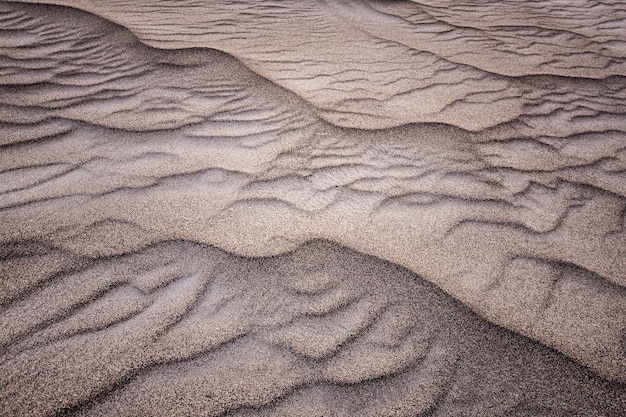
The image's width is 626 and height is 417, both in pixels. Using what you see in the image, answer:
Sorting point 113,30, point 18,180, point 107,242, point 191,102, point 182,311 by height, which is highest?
point 113,30

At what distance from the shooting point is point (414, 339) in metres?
1.16

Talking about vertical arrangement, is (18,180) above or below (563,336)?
above

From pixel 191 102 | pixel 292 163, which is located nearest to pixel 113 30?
pixel 191 102

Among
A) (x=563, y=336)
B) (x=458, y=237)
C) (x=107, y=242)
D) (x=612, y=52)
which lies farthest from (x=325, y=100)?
(x=612, y=52)

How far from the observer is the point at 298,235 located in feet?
4.75

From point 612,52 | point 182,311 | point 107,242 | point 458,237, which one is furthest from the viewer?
point 612,52

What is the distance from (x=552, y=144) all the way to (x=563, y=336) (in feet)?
4.67

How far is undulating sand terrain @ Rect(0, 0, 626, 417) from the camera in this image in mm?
1020

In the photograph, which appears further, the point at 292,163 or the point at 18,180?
the point at 292,163

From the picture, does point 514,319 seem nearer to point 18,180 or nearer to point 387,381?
point 387,381

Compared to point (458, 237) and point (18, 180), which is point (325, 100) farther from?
point (18, 180)

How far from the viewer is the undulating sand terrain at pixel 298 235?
1.02m

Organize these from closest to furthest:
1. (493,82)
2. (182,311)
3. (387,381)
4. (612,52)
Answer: (387,381)
(182,311)
(493,82)
(612,52)

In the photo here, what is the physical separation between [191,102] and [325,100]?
86 cm
